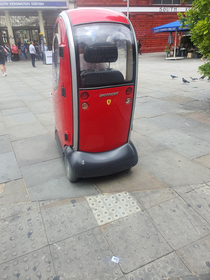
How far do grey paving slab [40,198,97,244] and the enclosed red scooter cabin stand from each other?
44 cm

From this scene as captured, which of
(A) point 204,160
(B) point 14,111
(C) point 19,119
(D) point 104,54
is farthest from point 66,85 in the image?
(B) point 14,111

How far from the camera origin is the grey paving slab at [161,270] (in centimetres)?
197

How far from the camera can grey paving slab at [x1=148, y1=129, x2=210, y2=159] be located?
4.05 meters

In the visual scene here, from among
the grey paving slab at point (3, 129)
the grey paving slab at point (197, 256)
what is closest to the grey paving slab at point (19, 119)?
the grey paving slab at point (3, 129)

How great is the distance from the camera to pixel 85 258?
7.00ft

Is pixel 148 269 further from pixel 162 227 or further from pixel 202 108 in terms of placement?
pixel 202 108

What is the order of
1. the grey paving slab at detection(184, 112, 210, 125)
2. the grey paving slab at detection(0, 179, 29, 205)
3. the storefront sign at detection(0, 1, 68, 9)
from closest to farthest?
the grey paving slab at detection(0, 179, 29, 205) < the grey paving slab at detection(184, 112, 210, 125) < the storefront sign at detection(0, 1, 68, 9)

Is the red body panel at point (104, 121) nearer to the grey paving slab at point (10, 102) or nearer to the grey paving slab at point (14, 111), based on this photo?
the grey paving slab at point (14, 111)

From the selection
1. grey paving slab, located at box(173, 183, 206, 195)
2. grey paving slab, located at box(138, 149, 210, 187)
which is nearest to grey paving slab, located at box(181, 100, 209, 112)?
grey paving slab, located at box(138, 149, 210, 187)

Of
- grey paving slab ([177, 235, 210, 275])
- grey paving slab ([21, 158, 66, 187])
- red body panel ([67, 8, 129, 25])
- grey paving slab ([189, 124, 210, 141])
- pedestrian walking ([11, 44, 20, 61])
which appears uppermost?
pedestrian walking ([11, 44, 20, 61])

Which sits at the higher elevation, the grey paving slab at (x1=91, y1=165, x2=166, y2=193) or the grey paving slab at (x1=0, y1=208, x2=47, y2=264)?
the grey paving slab at (x1=91, y1=165, x2=166, y2=193)

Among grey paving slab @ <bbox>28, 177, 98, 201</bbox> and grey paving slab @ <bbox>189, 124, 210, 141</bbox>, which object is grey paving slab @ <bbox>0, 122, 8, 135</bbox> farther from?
grey paving slab @ <bbox>189, 124, 210, 141</bbox>

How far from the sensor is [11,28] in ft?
79.0

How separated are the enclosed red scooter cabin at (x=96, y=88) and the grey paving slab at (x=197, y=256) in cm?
134
